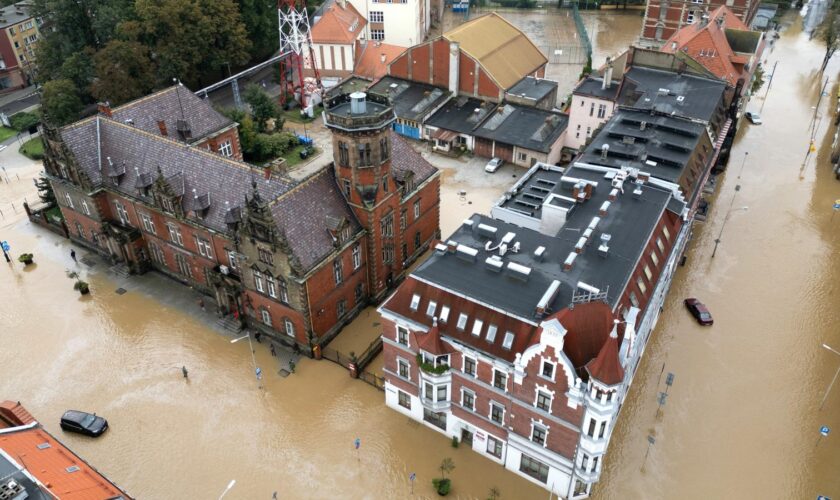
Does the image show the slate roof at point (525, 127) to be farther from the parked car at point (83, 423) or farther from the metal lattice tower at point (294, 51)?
the parked car at point (83, 423)

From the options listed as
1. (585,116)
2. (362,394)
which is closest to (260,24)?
(585,116)

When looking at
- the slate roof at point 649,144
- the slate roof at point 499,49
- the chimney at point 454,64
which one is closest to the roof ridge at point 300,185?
the slate roof at point 649,144

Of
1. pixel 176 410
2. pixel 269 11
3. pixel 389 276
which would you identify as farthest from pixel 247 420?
pixel 269 11

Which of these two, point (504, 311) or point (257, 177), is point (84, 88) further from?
point (504, 311)

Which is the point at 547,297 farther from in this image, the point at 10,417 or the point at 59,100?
the point at 59,100

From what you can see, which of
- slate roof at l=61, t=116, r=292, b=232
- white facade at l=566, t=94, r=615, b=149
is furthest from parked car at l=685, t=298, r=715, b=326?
slate roof at l=61, t=116, r=292, b=232

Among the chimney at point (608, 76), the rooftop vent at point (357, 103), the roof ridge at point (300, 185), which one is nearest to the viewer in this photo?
the roof ridge at point (300, 185)
